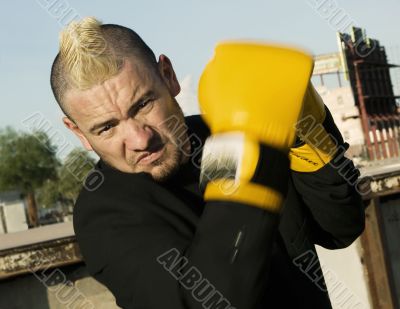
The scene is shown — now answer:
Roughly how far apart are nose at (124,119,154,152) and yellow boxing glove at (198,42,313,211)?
0.59 ft

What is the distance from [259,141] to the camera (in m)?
1.13

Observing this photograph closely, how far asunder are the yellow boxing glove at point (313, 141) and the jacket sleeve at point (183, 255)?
16.4 inches

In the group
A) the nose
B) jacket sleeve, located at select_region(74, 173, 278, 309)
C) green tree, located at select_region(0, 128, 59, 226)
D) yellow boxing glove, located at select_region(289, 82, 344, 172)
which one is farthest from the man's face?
green tree, located at select_region(0, 128, 59, 226)

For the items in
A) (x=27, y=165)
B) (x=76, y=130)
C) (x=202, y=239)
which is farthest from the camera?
(x=27, y=165)

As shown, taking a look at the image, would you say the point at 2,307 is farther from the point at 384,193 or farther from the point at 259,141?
the point at 384,193

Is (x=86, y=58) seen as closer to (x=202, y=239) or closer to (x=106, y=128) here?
(x=106, y=128)

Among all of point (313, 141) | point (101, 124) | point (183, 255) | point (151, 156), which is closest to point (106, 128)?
point (101, 124)

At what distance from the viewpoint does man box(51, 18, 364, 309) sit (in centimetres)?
110

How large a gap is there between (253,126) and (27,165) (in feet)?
151

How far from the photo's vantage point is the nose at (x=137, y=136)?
4.41 ft

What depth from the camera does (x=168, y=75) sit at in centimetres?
151

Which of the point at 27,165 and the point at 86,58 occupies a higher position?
the point at 86,58

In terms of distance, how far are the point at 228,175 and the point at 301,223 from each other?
22.1 inches

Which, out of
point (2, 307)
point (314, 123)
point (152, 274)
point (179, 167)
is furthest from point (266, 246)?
point (2, 307)
